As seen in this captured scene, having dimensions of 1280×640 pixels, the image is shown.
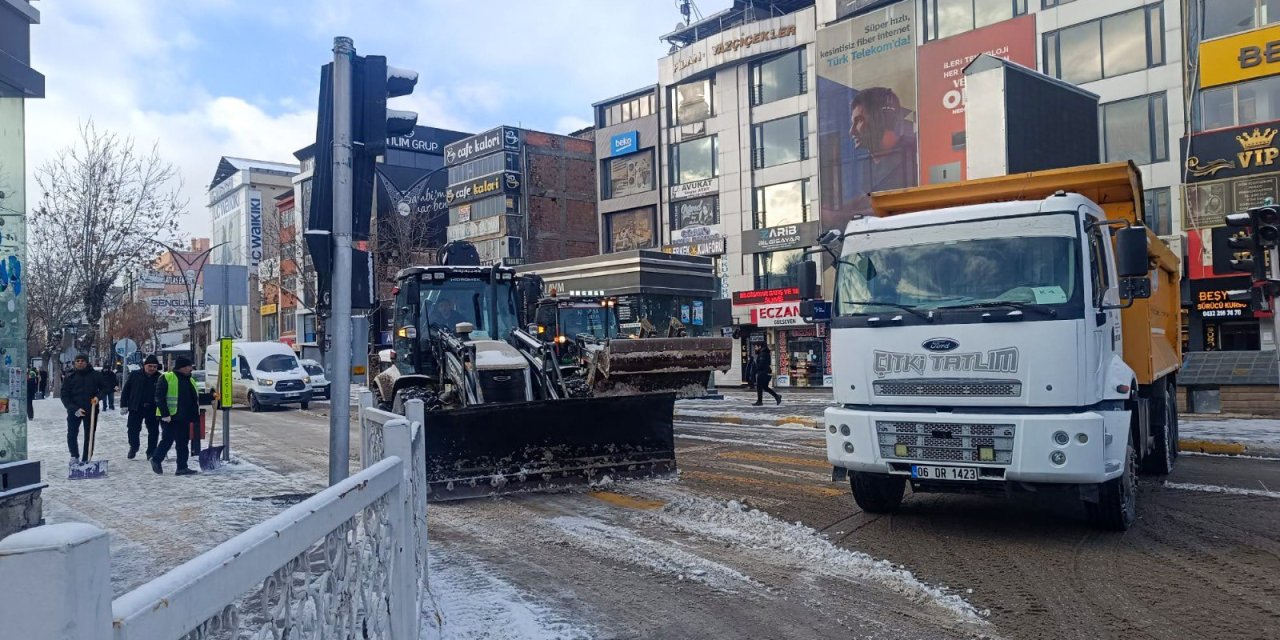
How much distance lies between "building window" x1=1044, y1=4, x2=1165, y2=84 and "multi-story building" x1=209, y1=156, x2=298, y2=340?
6308 cm

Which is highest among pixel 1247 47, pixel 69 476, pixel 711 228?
pixel 1247 47

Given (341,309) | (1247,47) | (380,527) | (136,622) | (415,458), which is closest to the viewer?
(136,622)

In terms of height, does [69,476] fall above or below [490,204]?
below

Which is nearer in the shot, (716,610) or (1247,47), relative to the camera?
(716,610)

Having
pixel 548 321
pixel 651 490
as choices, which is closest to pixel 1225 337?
pixel 548 321

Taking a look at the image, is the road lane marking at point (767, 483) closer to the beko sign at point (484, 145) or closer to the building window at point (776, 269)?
the building window at point (776, 269)

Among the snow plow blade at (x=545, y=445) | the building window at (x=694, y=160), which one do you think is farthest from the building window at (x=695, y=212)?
the snow plow blade at (x=545, y=445)

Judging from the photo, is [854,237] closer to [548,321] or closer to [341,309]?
[341,309]

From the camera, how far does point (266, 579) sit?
222 cm

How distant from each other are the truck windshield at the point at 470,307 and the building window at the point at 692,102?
32541 millimetres

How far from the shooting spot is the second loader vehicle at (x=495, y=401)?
971cm

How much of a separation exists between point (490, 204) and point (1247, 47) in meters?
38.4

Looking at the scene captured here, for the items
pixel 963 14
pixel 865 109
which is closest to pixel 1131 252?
pixel 963 14

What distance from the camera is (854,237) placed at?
26.8 feet
